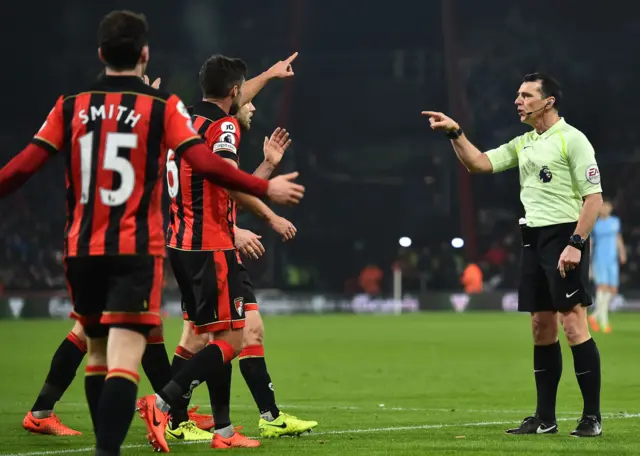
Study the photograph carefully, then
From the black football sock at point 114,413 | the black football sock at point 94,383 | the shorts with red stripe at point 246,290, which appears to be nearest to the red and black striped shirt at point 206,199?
Answer: the shorts with red stripe at point 246,290

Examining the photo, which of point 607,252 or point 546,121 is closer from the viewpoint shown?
point 546,121

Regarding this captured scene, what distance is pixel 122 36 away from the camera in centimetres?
516

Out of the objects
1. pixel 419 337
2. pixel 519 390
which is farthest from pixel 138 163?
pixel 419 337

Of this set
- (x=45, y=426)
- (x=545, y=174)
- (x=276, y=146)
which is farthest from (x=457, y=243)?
(x=276, y=146)

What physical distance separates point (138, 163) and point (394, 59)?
34.9m

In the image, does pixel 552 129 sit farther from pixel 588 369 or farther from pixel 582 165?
pixel 588 369

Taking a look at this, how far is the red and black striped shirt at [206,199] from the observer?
6.78 meters

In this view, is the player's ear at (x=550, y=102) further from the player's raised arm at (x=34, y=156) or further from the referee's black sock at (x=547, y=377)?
the player's raised arm at (x=34, y=156)

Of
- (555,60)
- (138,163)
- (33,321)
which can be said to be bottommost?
(33,321)

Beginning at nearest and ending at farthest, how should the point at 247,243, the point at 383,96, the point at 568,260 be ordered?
1. the point at 247,243
2. the point at 568,260
3. the point at 383,96

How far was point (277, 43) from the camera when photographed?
3997cm

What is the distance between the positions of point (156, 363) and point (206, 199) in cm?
113

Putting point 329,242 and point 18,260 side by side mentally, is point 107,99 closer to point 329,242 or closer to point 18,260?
point 18,260

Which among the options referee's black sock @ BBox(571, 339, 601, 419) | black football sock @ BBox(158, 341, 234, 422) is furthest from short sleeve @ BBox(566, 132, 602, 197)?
black football sock @ BBox(158, 341, 234, 422)
